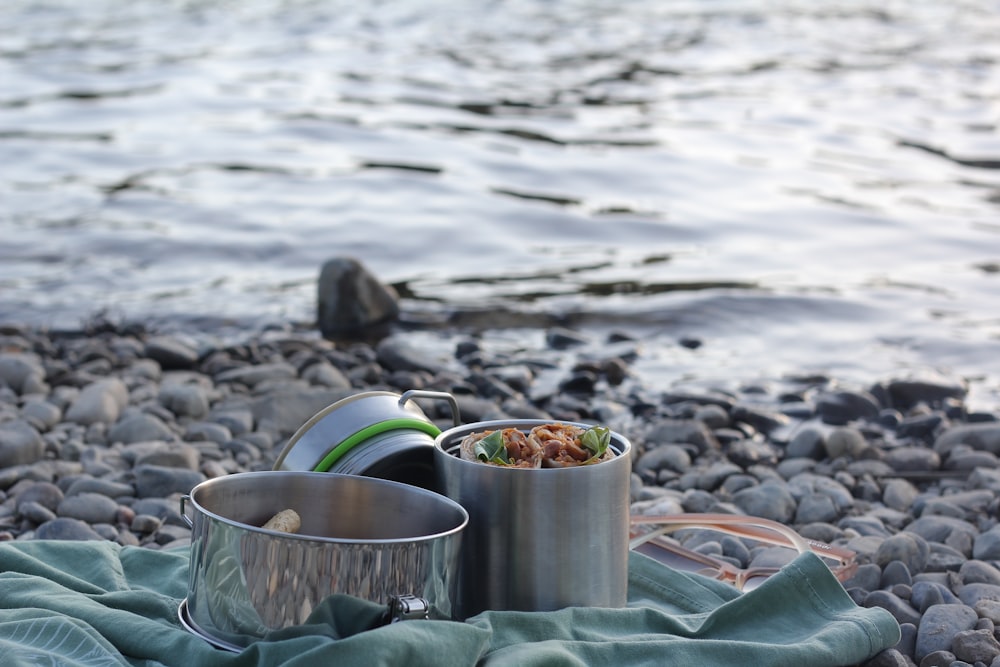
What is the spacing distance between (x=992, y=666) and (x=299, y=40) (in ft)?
52.3

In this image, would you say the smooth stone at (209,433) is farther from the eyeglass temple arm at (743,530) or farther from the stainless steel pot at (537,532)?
the stainless steel pot at (537,532)

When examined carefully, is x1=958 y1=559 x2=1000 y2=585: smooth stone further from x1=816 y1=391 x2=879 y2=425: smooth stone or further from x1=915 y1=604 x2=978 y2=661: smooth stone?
x1=816 y1=391 x2=879 y2=425: smooth stone

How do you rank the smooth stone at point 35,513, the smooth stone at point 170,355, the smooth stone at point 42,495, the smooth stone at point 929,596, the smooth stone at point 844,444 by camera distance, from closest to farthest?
the smooth stone at point 929,596
the smooth stone at point 35,513
the smooth stone at point 42,495
the smooth stone at point 844,444
the smooth stone at point 170,355

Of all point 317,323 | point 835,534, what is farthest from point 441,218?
point 835,534

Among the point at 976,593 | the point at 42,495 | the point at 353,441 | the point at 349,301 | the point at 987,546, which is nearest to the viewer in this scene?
the point at 353,441

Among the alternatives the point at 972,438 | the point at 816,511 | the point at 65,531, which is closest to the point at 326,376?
the point at 65,531

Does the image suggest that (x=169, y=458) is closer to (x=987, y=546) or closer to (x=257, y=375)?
(x=257, y=375)

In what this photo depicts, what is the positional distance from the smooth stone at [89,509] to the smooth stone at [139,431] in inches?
31.3

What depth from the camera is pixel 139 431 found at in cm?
459

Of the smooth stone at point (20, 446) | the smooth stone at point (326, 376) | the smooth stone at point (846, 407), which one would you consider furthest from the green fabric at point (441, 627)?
the smooth stone at point (846, 407)

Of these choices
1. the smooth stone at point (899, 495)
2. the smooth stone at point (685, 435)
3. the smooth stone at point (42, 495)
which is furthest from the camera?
the smooth stone at point (685, 435)

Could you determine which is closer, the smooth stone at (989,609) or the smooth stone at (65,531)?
the smooth stone at (989,609)

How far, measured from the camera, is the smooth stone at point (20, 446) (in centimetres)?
418

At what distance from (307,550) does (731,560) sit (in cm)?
154
